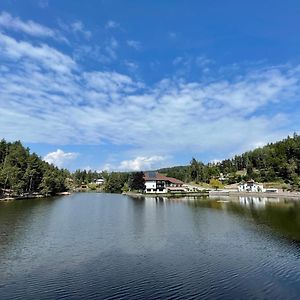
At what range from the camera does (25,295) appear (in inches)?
639

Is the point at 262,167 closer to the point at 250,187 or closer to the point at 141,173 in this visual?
the point at 250,187

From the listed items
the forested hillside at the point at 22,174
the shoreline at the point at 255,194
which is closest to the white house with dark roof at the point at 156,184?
the shoreline at the point at 255,194

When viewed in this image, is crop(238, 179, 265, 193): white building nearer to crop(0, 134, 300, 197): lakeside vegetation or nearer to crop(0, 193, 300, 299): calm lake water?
crop(0, 134, 300, 197): lakeside vegetation

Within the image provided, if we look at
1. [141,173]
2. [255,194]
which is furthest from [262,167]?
[141,173]

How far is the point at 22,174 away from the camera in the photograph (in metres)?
94.1

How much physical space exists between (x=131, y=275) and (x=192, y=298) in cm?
475

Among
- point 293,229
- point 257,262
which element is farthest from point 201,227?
point 257,262

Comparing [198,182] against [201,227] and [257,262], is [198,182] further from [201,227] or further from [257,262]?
[257,262]

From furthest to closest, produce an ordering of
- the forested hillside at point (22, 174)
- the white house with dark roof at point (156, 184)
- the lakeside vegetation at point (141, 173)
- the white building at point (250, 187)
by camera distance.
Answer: the white house with dark roof at point (156, 184)
the white building at point (250, 187)
the lakeside vegetation at point (141, 173)
the forested hillside at point (22, 174)

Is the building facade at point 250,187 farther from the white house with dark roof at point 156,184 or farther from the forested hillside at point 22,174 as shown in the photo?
the forested hillside at point 22,174

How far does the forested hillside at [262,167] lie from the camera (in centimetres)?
13038

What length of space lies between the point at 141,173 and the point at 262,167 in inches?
2552

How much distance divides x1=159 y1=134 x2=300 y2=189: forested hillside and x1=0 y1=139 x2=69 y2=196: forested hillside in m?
73.2

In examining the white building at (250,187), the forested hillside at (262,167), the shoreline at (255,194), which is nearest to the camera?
the shoreline at (255,194)
